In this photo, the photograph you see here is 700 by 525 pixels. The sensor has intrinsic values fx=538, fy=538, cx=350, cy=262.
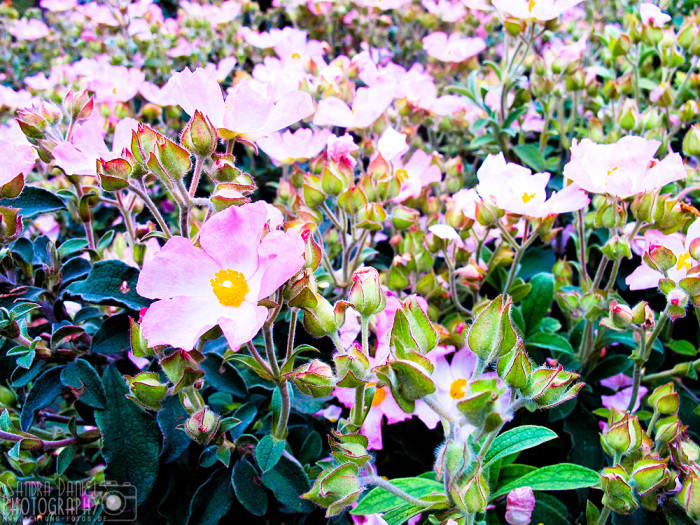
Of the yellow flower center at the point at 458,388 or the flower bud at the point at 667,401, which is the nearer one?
the flower bud at the point at 667,401

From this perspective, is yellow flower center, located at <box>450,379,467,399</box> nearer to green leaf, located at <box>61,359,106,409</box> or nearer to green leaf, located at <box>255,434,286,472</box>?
green leaf, located at <box>255,434,286,472</box>

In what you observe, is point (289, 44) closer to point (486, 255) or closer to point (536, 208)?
point (486, 255)

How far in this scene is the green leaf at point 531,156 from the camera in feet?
5.46

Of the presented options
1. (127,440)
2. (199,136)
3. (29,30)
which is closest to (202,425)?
(127,440)

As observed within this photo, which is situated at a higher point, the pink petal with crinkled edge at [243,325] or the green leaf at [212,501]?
the pink petal with crinkled edge at [243,325]

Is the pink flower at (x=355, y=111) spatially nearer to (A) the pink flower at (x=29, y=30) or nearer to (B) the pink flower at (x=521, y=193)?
(B) the pink flower at (x=521, y=193)

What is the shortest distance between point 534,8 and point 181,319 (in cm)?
125

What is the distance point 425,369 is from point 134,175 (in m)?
0.56

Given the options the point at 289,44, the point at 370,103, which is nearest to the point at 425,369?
the point at 370,103

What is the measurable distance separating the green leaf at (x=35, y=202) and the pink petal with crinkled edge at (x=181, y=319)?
0.49 metres

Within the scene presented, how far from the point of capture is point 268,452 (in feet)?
3.08

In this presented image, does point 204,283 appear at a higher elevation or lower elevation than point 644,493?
higher

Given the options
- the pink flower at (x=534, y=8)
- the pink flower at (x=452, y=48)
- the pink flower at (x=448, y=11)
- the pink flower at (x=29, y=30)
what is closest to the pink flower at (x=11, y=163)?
the pink flower at (x=534, y=8)

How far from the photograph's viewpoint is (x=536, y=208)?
1096mm
